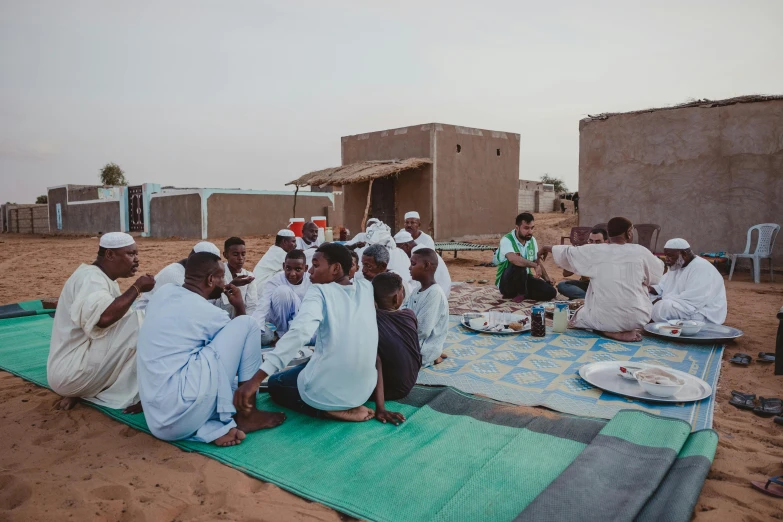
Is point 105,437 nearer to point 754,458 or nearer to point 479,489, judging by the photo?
point 479,489

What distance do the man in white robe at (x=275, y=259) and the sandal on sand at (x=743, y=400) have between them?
Answer: 4303 mm

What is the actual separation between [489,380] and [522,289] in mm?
3585

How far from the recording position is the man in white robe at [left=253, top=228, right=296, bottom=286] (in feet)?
19.0

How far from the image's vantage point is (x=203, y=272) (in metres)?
2.90

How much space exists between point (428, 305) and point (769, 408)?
2.37m

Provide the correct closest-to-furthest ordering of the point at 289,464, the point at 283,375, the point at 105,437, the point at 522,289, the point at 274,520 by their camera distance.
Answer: the point at 274,520, the point at 289,464, the point at 105,437, the point at 283,375, the point at 522,289

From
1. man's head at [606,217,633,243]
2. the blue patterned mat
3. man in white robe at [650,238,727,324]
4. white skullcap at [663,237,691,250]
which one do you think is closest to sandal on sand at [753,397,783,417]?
the blue patterned mat

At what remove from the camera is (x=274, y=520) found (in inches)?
87.9

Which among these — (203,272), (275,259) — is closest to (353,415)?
(203,272)

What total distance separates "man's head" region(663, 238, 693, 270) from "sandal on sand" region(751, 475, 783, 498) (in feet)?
11.5

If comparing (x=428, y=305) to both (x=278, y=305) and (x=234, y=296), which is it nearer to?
(x=234, y=296)

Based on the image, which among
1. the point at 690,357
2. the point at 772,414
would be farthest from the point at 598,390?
the point at 690,357

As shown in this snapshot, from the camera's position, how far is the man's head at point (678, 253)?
5508 millimetres

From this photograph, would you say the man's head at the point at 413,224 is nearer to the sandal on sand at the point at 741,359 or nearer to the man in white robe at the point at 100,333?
→ the sandal on sand at the point at 741,359
